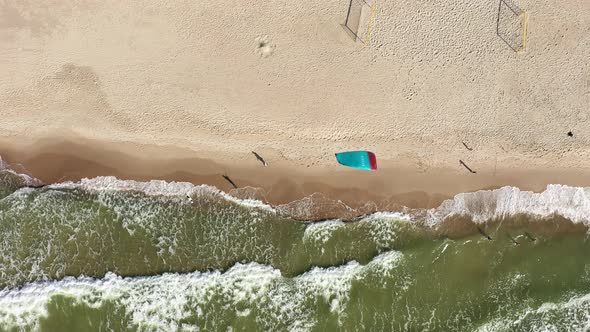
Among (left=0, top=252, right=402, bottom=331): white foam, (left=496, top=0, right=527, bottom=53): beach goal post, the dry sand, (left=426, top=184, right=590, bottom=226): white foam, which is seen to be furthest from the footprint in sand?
(left=496, top=0, right=527, bottom=53): beach goal post

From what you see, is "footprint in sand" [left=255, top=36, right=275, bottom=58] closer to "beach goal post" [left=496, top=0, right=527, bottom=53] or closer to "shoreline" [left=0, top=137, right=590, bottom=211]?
"shoreline" [left=0, top=137, right=590, bottom=211]

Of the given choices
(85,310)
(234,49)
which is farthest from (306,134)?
(85,310)

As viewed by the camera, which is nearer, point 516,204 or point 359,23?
point 359,23

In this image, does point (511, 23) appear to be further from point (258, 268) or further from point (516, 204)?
point (258, 268)

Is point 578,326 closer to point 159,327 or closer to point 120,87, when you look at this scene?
point 159,327

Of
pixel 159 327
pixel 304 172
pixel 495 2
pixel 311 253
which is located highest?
pixel 495 2

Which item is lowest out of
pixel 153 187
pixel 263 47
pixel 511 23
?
pixel 153 187

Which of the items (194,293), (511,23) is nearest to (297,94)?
(194,293)
